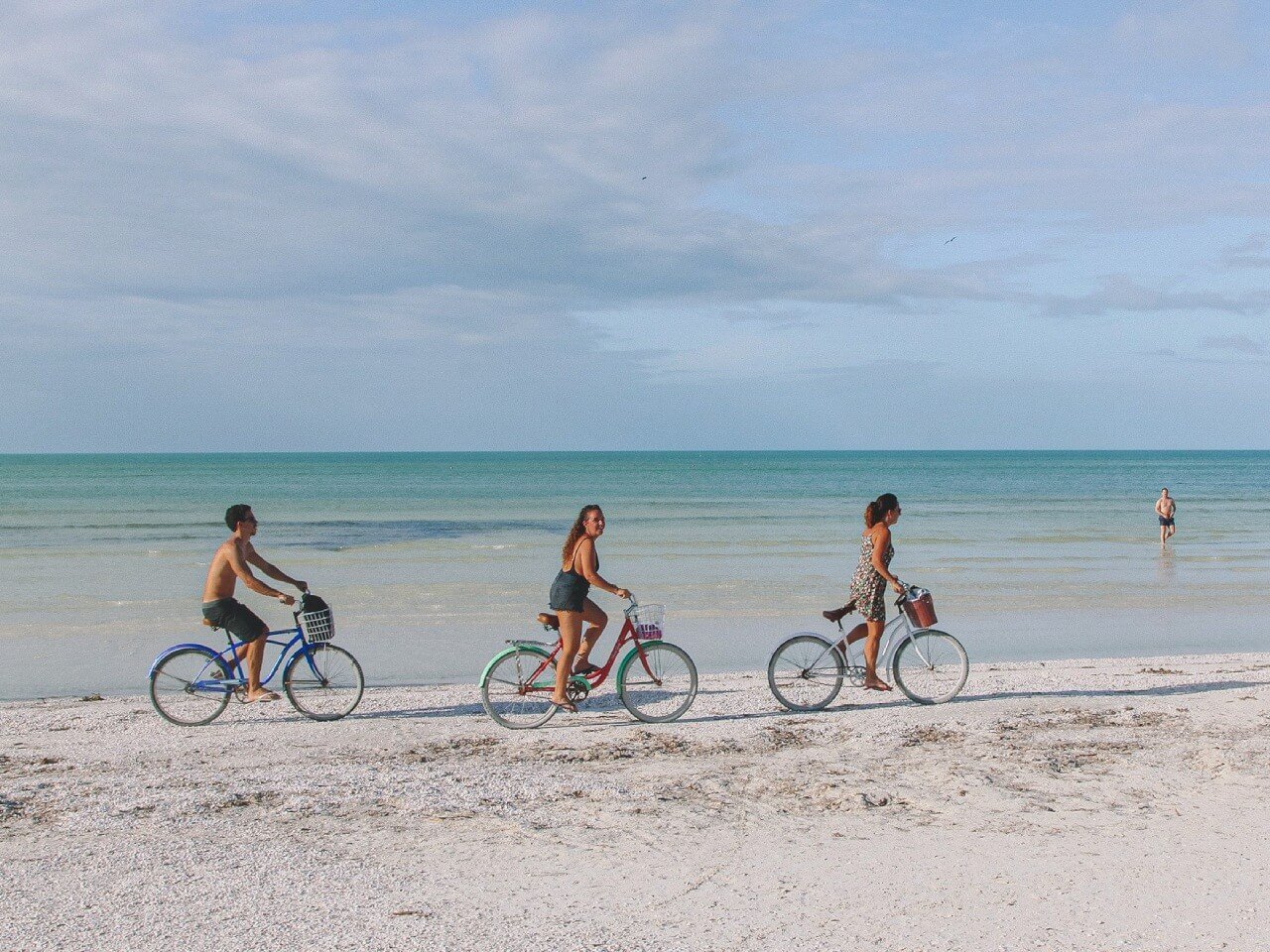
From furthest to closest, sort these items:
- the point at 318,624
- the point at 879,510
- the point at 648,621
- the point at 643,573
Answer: the point at 643,573, the point at 879,510, the point at 318,624, the point at 648,621

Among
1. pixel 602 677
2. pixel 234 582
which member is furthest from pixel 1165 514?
pixel 234 582

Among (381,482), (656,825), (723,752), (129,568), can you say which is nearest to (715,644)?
(723,752)

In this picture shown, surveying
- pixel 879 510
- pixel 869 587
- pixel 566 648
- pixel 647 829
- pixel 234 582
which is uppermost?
pixel 879 510

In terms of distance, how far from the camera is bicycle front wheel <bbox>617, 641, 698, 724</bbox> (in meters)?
8.68

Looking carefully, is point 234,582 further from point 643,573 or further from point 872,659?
point 643,573

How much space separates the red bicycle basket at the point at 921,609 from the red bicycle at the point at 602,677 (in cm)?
199

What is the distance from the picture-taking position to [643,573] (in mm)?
22719

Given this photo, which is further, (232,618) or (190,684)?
(190,684)

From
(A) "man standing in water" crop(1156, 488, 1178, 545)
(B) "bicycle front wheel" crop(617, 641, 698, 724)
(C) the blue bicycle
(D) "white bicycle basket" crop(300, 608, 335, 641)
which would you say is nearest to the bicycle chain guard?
(B) "bicycle front wheel" crop(617, 641, 698, 724)

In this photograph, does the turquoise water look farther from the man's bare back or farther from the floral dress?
the floral dress

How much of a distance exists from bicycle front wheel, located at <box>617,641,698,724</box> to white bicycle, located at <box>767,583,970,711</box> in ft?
2.61

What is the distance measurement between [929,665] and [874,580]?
93cm

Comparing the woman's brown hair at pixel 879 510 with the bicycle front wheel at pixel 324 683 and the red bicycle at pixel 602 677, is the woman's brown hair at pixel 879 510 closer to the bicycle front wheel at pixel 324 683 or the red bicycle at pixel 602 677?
the red bicycle at pixel 602 677

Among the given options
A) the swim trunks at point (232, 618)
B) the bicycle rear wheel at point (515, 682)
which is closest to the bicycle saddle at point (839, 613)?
the bicycle rear wheel at point (515, 682)
